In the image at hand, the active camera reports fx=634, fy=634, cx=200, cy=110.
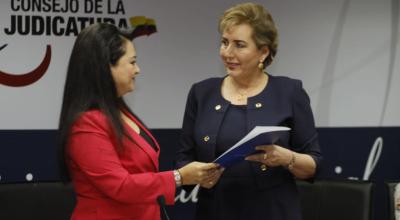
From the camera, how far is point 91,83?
2.20m

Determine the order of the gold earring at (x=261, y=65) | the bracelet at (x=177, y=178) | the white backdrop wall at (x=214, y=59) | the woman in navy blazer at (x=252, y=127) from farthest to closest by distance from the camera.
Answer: the white backdrop wall at (x=214, y=59), the gold earring at (x=261, y=65), the woman in navy blazer at (x=252, y=127), the bracelet at (x=177, y=178)

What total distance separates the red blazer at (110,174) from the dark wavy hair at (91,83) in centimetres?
3

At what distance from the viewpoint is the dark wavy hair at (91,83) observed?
2.19 meters

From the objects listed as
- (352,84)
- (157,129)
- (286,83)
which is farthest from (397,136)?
(286,83)

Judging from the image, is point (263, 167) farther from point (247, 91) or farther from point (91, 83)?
point (91, 83)

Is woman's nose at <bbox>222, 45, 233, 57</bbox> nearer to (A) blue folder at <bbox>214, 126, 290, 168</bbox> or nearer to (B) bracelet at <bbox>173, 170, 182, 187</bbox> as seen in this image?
(A) blue folder at <bbox>214, 126, 290, 168</bbox>

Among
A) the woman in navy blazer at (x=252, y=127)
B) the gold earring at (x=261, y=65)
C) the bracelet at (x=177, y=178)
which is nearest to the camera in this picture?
the bracelet at (x=177, y=178)

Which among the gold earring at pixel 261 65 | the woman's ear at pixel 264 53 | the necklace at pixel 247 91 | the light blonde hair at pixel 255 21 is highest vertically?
the light blonde hair at pixel 255 21

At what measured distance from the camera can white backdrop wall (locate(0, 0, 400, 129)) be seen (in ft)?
12.9

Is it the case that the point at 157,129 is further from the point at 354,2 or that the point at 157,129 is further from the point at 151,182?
the point at 151,182

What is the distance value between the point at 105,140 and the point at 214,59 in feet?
7.54

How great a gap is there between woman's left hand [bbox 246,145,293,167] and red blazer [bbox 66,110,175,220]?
35 centimetres

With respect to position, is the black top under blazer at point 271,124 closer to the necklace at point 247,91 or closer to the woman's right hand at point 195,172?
the necklace at point 247,91

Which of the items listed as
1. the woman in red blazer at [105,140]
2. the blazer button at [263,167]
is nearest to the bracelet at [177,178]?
the woman in red blazer at [105,140]
